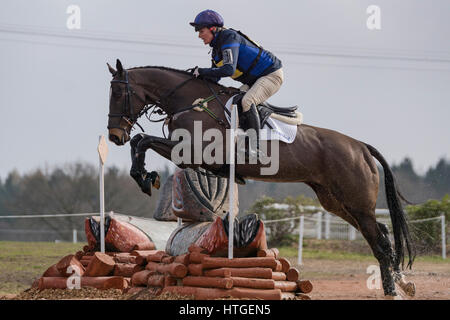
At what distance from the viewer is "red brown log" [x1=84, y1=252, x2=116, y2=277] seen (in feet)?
20.1

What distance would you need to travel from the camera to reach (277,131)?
6.26 metres

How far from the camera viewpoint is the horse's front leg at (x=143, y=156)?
5.79 metres

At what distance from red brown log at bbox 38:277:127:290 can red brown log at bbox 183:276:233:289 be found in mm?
1085

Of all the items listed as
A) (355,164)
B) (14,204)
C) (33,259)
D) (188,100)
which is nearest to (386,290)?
(355,164)

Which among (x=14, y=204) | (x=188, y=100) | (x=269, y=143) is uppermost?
(x=188, y=100)

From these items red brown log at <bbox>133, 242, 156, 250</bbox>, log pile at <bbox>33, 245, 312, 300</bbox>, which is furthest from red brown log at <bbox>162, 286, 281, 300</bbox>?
red brown log at <bbox>133, 242, 156, 250</bbox>

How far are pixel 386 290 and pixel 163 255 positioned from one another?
2.36 meters

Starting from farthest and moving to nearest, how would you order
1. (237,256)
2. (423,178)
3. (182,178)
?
1. (423,178)
2. (182,178)
3. (237,256)

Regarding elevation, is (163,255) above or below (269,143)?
below

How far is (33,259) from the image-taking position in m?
12.7

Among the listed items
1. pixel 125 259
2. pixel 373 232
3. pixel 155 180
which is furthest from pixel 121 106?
pixel 373 232

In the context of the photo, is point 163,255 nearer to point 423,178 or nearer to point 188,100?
point 188,100

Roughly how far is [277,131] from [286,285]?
1.54 metres

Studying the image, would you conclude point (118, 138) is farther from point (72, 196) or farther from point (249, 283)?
point (72, 196)
